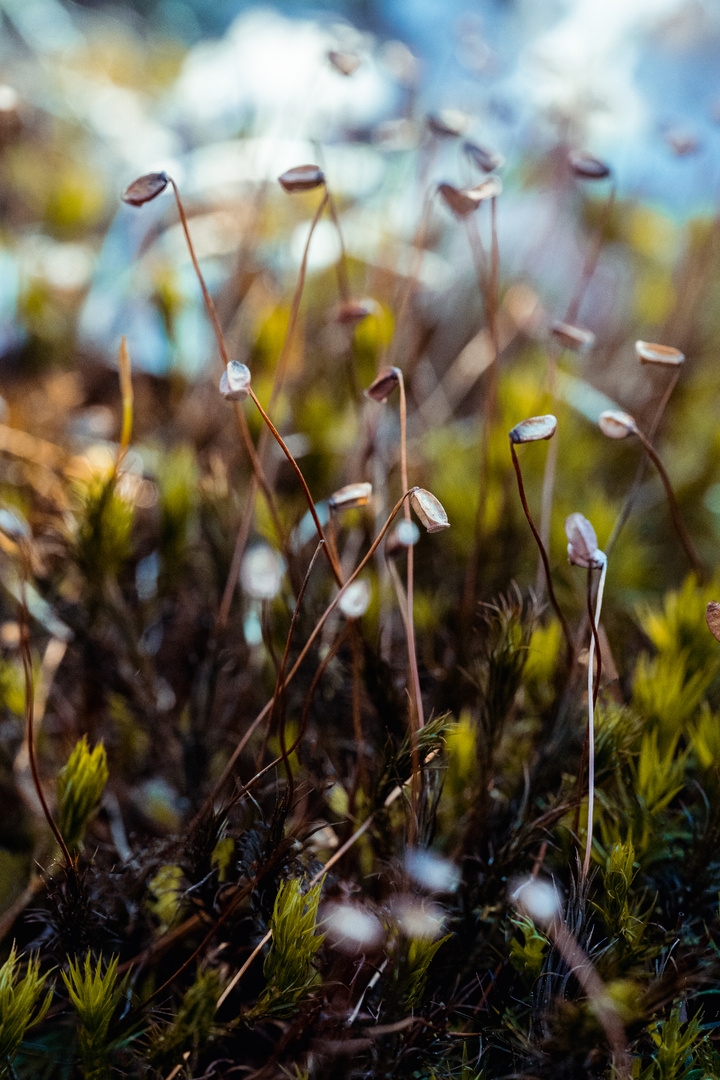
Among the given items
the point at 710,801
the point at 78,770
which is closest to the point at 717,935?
the point at 710,801

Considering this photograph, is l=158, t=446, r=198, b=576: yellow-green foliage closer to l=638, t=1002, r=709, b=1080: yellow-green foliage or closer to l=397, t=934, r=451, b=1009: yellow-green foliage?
l=397, t=934, r=451, b=1009: yellow-green foliage

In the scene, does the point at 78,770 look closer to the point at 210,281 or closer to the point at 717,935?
the point at 717,935

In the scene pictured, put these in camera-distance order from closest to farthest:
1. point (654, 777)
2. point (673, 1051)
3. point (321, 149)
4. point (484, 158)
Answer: point (673, 1051)
point (654, 777)
point (484, 158)
point (321, 149)

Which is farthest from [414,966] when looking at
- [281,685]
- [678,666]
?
[678,666]

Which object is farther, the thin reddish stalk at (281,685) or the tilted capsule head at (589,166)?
the tilted capsule head at (589,166)

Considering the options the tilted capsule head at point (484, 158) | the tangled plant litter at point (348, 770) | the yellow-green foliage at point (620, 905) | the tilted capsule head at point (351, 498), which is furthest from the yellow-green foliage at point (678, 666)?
the tilted capsule head at point (484, 158)

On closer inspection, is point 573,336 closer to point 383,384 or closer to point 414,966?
point 383,384

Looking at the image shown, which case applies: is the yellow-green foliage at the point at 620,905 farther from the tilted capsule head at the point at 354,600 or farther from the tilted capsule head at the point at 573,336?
the tilted capsule head at the point at 573,336
